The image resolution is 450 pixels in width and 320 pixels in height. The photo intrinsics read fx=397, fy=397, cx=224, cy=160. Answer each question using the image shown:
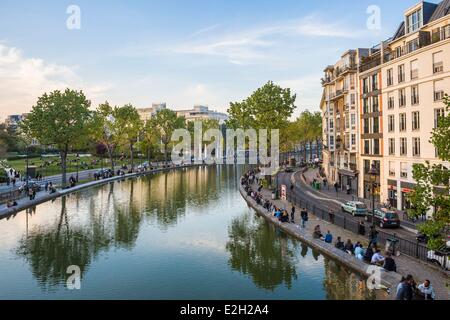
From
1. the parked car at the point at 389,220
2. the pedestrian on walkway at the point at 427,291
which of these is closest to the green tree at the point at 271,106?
the parked car at the point at 389,220

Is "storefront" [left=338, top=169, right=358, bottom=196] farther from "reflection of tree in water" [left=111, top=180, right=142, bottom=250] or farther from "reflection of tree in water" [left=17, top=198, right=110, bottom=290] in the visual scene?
"reflection of tree in water" [left=17, top=198, right=110, bottom=290]

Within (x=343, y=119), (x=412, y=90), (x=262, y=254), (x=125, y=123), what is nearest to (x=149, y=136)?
(x=125, y=123)

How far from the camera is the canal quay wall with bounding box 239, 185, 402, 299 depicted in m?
21.1

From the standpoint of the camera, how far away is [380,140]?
48.0 m

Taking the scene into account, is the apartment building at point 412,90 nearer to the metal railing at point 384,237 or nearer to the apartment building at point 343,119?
the metal railing at point 384,237

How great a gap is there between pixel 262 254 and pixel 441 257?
11806 mm

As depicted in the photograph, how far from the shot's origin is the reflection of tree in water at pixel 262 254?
79.6ft

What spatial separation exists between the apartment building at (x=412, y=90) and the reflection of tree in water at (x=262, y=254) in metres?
16.5

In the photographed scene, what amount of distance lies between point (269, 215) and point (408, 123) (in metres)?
17.5

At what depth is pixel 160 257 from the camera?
2825 cm

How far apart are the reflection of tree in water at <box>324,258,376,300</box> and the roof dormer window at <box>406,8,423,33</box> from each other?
31.1 metres

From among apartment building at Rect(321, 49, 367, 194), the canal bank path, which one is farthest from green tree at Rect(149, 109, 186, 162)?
the canal bank path
